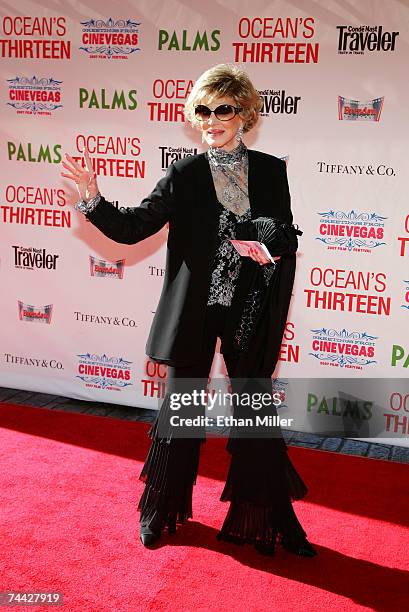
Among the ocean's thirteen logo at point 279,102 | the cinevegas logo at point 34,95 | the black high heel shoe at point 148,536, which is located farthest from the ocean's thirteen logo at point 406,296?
the cinevegas logo at point 34,95

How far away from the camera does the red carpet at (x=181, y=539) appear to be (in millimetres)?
2766

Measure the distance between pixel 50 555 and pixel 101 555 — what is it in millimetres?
189

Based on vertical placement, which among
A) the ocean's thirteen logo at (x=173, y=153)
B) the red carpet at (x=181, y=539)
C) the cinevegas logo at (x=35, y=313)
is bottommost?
the red carpet at (x=181, y=539)

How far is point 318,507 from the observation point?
3527 millimetres

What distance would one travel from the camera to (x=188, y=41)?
437 centimetres

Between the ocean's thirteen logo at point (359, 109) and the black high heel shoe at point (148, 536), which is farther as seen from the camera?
the ocean's thirteen logo at point (359, 109)

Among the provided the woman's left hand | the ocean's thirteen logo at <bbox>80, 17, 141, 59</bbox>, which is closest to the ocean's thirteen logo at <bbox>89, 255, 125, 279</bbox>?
the ocean's thirteen logo at <bbox>80, 17, 141, 59</bbox>

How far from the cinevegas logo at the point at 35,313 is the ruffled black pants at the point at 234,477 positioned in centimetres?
202

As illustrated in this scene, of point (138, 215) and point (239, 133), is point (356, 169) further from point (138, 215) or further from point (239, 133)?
point (138, 215)

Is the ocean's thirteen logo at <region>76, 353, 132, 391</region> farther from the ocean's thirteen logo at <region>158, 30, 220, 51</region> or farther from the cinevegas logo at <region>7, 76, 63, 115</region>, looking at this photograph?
the ocean's thirteen logo at <region>158, 30, 220, 51</region>

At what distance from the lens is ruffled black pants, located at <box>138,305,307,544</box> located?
9.84 feet

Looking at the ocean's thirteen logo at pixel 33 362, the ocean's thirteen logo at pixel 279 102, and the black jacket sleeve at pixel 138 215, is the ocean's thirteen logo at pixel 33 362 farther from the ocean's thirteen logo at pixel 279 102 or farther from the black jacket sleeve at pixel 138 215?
the black jacket sleeve at pixel 138 215

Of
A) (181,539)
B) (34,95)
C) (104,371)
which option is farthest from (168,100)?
(181,539)

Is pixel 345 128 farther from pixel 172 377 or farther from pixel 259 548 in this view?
pixel 259 548
